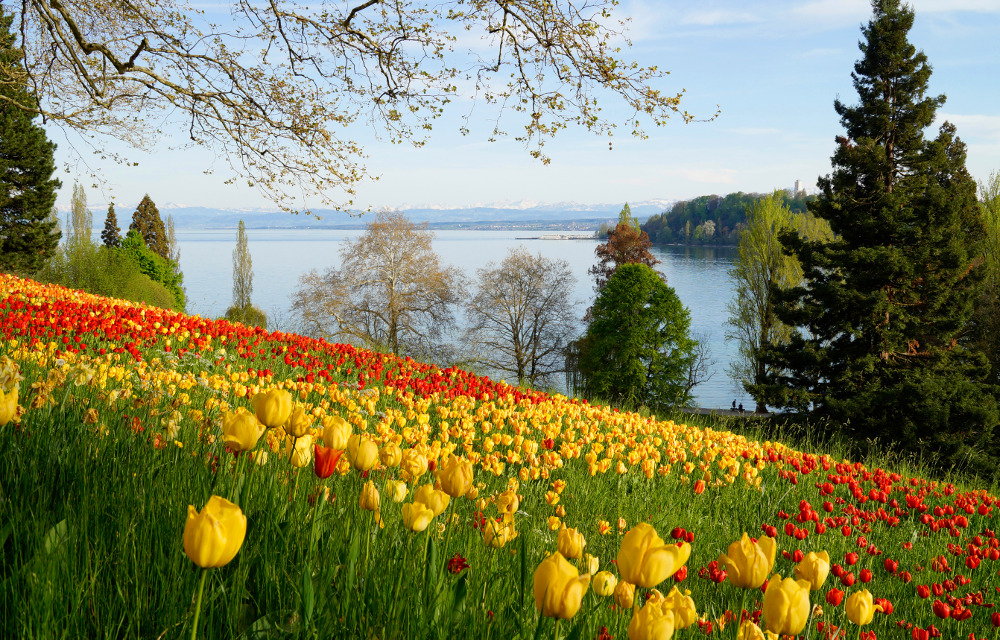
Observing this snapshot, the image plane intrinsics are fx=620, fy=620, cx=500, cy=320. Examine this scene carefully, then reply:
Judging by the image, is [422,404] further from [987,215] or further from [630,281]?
[987,215]

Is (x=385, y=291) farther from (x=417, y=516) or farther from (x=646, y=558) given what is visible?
(x=646, y=558)

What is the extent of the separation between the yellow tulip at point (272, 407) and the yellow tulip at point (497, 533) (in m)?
0.77

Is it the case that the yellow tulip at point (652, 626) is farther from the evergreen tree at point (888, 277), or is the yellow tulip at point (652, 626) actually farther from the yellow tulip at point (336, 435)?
the evergreen tree at point (888, 277)

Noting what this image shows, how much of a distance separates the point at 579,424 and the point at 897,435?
15.2m

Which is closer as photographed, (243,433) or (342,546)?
(243,433)

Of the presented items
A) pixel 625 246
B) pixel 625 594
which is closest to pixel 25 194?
pixel 625 246

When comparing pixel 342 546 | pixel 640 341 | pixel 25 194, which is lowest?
pixel 640 341

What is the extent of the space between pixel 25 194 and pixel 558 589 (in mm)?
40854

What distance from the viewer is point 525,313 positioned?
3900 centimetres

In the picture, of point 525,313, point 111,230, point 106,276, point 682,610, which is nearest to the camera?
point 682,610

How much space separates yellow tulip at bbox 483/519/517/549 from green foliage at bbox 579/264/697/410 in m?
27.5

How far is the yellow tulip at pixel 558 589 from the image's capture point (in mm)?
1233

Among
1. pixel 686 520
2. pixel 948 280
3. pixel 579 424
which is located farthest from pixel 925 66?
pixel 686 520

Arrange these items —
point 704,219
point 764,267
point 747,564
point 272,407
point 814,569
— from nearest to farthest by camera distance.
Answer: point 747,564
point 814,569
point 272,407
point 764,267
point 704,219
